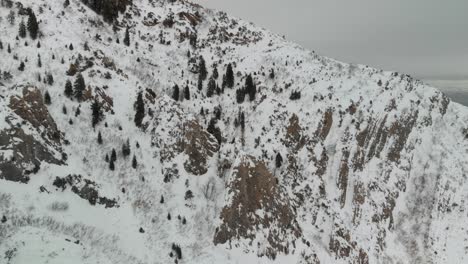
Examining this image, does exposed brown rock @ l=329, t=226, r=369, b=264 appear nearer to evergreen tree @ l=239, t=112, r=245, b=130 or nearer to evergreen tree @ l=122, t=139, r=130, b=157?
evergreen tree @ l=239, t=112, r=245, b=130

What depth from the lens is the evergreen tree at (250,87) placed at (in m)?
71.4

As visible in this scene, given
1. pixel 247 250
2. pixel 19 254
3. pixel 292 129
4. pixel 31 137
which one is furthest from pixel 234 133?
pixel 19 254

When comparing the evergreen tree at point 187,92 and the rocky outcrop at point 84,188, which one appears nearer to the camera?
the rocky outcrop at point 84,188

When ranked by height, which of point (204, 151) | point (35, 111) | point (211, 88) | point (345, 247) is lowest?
point (345, 247)

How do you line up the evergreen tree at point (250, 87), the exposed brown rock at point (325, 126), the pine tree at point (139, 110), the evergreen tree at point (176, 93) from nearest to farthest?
the pine tree at point (139, 110) → the evergreen tree at point (176, 93) → the exposed brown rock at point (325, 126) → the evergreen tree at point (250, 87)

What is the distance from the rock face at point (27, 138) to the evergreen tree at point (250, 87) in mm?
35944

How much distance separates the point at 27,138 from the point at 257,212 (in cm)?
3031

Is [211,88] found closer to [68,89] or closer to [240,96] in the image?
[240,96]

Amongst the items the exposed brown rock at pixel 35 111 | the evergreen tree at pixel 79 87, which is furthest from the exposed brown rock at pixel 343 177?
the exposed brown rock at pixel 35 111

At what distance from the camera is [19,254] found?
31297mm

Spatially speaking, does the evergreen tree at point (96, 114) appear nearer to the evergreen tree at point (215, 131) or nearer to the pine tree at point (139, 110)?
the pine tree at point (139, 110)

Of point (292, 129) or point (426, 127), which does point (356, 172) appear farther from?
point (426, 127)

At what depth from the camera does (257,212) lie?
5059 centimetres

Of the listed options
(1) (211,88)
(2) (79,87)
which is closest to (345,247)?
(1) (211,88)
